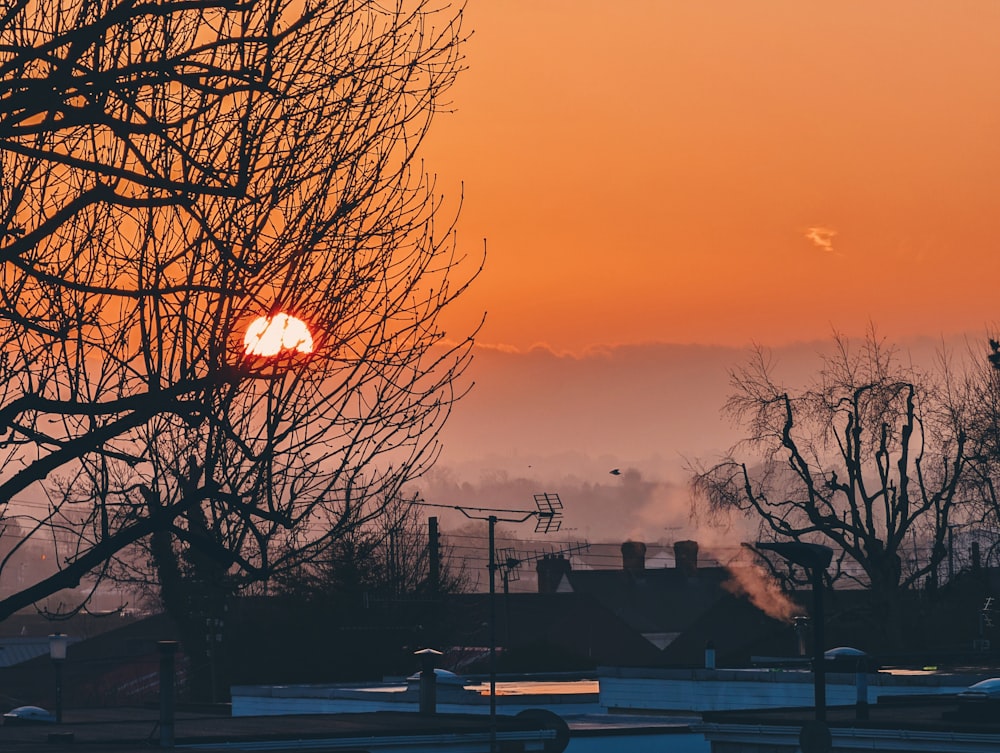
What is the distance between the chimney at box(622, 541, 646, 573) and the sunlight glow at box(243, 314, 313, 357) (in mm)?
117256

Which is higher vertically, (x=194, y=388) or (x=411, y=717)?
(x=194, y=388)

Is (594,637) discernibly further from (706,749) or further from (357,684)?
(706,749)

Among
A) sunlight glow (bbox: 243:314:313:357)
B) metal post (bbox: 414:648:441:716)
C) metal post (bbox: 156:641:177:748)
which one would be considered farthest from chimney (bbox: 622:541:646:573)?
sunlight glow (bbox: 243:314:313:357)

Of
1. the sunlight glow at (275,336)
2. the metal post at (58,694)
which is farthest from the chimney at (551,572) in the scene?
the sunlight glow at (275,336)

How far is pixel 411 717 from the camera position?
36094 mm

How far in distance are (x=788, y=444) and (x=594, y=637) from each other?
116 ft

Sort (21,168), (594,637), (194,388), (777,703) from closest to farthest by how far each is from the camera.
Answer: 1. (194,388)
2. (21,168)
3. (777,703)
4. (594,637)

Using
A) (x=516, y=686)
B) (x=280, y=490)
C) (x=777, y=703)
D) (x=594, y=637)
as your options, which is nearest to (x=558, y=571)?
(x=594, y=637)

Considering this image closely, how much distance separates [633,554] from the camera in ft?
426

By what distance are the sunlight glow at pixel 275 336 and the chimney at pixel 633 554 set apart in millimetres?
117256

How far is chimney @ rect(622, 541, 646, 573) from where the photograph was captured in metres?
129

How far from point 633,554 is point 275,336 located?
119843 mm

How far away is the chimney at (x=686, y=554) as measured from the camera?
12556 centimetres

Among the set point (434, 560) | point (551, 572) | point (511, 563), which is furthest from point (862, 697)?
point (551, 572)
